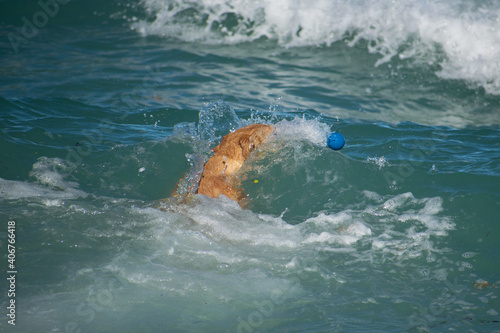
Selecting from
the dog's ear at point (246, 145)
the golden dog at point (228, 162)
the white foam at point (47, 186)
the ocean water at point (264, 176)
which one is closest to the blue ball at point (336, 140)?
the ocean water at point (264, 176)

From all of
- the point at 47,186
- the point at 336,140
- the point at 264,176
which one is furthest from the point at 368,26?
the point at 47,186

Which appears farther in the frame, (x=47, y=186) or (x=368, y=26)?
(x=368, y=26)

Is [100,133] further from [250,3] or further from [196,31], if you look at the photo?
[250,3]

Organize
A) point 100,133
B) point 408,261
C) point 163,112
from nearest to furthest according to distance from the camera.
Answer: point 408,261 → point 100,133 → point 163,112

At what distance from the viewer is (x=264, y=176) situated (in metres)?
6.10

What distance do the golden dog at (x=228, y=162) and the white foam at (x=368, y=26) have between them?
20.6 ft

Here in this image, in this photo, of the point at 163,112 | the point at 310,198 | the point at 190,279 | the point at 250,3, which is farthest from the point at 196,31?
the point at 190,279

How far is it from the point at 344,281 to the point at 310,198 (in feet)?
5.85

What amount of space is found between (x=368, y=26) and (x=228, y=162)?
7886 mm

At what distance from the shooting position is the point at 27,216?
4.82 meters

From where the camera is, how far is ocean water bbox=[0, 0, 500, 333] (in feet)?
12.6

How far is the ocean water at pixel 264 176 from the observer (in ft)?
12.6

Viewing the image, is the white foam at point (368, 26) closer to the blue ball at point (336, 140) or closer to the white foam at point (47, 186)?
the blue ball at point (336, 140)

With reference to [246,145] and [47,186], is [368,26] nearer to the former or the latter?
[246,145]
